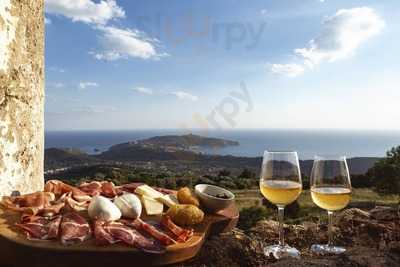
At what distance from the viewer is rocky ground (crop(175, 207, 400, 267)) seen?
136 centimetres

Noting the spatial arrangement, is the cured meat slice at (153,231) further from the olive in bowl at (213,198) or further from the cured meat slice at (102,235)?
the olive in bowl at (213,198)

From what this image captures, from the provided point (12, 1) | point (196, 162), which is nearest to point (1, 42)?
point (12, 1)

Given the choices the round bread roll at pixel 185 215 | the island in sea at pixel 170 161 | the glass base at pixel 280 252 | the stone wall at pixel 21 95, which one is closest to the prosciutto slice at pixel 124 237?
the round bread roll at pixel 185 215

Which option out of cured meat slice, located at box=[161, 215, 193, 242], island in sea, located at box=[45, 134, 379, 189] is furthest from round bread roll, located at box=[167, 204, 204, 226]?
island in sea, located at box=[45, 134, 379, 189]

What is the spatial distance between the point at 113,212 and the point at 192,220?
0.42m

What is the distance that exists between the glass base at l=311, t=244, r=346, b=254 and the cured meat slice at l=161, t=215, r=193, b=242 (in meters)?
0.61

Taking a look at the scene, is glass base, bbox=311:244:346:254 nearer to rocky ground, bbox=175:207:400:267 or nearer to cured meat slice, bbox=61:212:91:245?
rocky ground, bbox=175:207:400:267

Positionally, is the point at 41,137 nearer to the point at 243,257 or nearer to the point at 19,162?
the point at 19,162

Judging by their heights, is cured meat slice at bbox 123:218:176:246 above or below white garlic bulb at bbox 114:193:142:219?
below

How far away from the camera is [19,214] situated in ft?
6.85

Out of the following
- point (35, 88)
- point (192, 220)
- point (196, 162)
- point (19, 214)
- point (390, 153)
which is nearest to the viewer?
point (192, 220)

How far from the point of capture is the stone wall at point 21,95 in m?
2.27

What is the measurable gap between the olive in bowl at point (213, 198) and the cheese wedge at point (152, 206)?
0.79 feet

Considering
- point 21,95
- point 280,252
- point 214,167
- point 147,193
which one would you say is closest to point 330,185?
point 280,252
